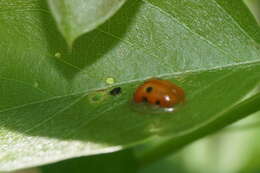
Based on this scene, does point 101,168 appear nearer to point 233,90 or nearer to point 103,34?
point 103,34

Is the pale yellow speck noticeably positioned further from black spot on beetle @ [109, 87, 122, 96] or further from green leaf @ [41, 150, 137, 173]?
green leaf @ [41, 150, 137, 173]

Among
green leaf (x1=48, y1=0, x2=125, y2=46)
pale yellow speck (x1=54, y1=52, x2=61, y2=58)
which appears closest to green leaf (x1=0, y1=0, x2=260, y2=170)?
pale yellow speck (x1=54, y1=52, x2=61, y2=58)

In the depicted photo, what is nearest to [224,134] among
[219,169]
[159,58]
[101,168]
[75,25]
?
[219,169]

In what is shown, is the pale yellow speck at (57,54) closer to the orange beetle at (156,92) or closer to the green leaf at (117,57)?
the green leaf at (117,57)

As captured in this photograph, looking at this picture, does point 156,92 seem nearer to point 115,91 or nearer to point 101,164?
point 115,91

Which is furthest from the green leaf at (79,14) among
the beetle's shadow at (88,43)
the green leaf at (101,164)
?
the green leaf at (101,164)

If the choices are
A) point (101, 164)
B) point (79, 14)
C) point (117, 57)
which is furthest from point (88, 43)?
point (101, 164)

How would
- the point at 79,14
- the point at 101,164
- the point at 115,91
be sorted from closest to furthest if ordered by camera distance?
the point at 79,14
the point at 115,91
the point at 101,164
